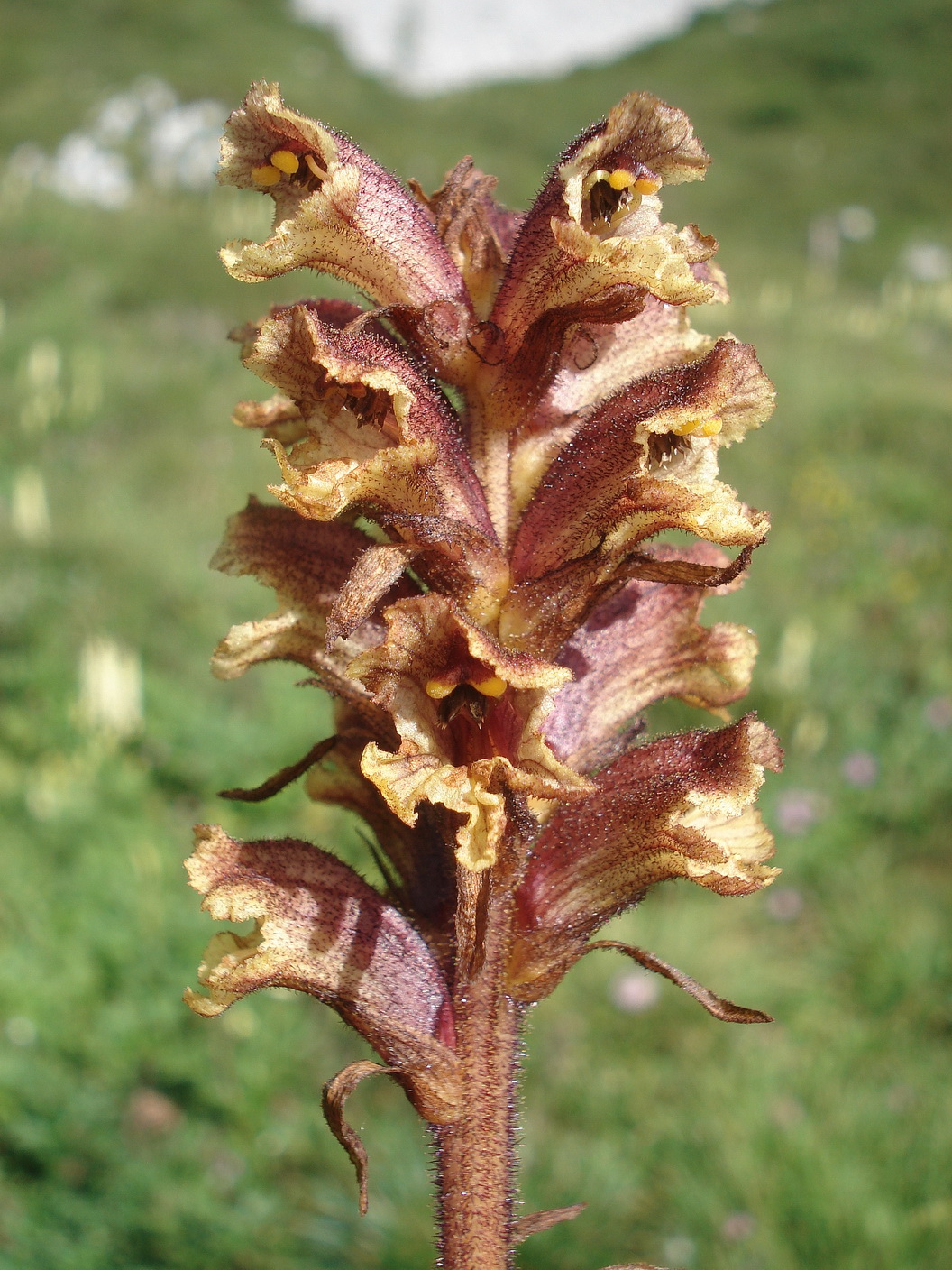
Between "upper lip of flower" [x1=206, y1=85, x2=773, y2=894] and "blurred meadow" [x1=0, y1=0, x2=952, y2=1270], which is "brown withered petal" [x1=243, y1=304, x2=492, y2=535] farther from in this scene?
"blurred meadow" [x1=0, y1=0, x2=952, y2=1270]

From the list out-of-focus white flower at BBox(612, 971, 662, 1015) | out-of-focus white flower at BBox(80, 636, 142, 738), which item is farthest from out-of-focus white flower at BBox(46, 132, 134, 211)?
out-of-focus white flower at BBox(612, 971, 662, 1015)

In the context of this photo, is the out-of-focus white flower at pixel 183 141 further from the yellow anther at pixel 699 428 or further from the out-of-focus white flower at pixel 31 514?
the yellow anther at pixel 699 428

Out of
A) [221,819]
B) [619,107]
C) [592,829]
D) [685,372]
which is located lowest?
[592,829]

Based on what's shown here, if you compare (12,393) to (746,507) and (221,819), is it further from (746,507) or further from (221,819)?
(746,507)

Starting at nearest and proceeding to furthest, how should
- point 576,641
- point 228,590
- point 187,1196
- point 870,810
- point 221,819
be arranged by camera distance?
point 576,641 < point 187,1196 < point 221,819 < point 870,810 < point 228,590

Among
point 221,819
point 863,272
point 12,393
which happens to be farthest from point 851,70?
point 221,819

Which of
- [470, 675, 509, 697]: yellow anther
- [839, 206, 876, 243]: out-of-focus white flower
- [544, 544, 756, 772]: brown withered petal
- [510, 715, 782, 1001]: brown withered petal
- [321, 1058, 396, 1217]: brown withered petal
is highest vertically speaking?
[839, 206, 876, 243]: out-of-focus white flower
